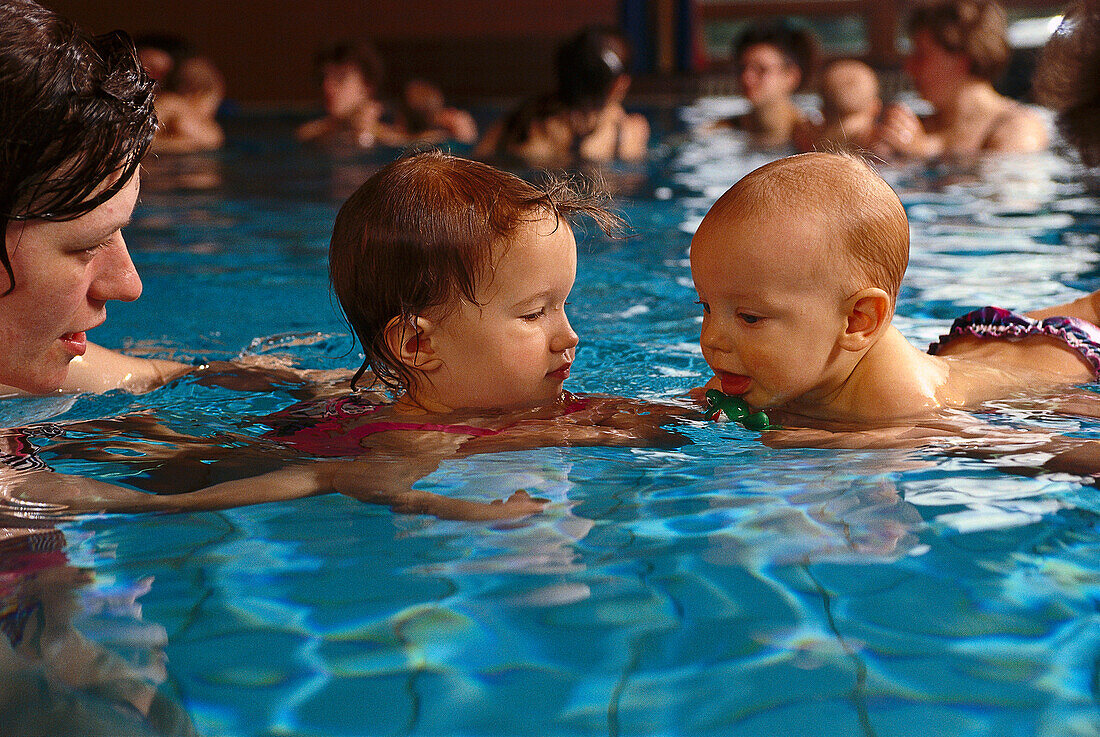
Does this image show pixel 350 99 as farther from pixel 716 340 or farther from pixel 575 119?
pixel 716 340

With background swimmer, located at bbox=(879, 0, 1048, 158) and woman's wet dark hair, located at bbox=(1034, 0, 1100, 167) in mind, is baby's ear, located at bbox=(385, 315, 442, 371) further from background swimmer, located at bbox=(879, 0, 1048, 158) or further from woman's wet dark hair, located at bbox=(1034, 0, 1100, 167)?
background swimmer, located at bbox=(879, 0, 1048, 158)

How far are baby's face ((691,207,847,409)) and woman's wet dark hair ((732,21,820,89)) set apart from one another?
27.0 feet

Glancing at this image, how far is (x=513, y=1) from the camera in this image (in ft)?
55.0

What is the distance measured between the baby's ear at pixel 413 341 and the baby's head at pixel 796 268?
59 cm

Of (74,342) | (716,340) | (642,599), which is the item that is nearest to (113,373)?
(74,342)

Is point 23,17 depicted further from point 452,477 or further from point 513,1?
point 513,1

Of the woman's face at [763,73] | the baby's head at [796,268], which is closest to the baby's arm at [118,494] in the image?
the baby's head at [796,268]

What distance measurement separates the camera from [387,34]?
1675 cm

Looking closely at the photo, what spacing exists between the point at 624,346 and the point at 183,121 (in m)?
7.78

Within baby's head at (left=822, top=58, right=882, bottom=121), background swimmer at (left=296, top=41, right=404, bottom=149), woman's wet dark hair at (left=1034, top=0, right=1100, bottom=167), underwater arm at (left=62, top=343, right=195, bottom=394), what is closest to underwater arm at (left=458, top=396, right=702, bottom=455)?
underwater arm at (left=62, top=343, right=195, bottom=394)

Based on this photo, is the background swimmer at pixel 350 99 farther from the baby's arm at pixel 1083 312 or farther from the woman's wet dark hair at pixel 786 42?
the baby's arm at pixel 1083 312

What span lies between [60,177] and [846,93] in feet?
24.2

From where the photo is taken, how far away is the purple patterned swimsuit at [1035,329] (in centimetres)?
269

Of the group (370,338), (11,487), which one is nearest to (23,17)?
(11,487)
